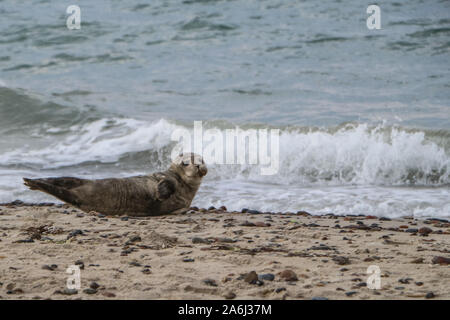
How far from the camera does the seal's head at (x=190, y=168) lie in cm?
682

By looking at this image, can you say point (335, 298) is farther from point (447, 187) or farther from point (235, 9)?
point (235, 9)

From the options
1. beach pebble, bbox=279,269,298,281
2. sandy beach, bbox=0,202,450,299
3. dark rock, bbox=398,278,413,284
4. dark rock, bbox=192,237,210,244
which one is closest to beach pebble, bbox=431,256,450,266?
sandy beach, bbox=0,202,450,299

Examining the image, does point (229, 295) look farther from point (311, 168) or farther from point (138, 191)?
point (311, 168)

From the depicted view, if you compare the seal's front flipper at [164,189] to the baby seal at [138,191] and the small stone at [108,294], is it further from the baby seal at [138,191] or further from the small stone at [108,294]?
the small stone at [108,294]

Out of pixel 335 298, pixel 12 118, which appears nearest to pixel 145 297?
pixel 335 298

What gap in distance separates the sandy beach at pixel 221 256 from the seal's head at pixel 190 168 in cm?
45

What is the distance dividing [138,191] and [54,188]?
86 cm

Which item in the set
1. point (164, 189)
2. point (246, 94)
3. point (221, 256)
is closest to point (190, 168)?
point (164, 189)

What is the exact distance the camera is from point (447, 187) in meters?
8.23

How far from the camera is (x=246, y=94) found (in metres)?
13.4

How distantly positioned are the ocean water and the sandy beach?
136cm

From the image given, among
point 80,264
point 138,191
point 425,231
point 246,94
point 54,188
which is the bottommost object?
point 425,231

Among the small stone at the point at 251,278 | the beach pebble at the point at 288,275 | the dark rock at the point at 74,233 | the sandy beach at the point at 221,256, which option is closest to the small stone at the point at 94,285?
the sandy beach at the point at 221,256
